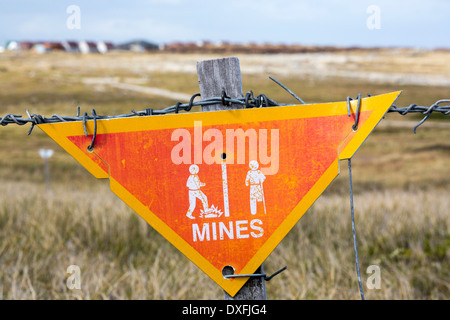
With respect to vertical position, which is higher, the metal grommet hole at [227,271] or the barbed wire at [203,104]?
the barbed wire at [203,104]

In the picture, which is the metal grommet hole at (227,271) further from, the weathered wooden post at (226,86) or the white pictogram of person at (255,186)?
the white pictogram of person at (255,186)

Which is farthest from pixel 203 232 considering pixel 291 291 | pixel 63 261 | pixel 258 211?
pixel 63 261

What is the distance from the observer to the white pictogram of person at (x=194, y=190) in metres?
1.79

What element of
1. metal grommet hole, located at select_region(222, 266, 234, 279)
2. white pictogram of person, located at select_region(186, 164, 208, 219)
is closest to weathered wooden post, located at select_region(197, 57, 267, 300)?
metal grommet hole, located at select_region(222, 266, 234, 279)

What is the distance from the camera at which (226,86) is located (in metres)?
1.84

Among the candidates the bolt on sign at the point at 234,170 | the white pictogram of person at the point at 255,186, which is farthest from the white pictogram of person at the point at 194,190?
the white pictogram of person at the point at 255,186

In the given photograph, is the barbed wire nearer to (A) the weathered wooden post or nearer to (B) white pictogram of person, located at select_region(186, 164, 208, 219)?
(A) the weathered wooden post

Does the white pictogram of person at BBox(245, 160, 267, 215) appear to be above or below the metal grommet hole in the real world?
above

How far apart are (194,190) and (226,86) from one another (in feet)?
1.44

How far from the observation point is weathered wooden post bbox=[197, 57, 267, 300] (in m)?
1.83

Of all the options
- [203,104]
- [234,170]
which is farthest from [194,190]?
[203,104]

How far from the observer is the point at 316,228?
5.48 metres

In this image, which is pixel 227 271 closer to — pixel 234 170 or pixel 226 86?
pixel 234 170

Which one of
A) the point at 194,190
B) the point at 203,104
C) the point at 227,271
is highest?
the point at 203,104
